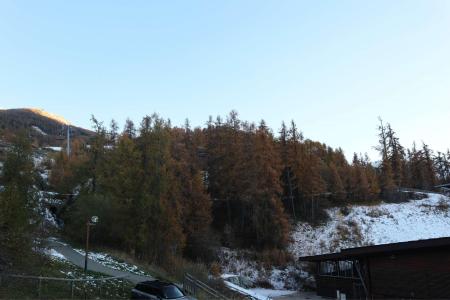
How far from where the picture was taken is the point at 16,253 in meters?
19.4

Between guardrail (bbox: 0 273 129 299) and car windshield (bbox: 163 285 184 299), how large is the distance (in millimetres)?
3087

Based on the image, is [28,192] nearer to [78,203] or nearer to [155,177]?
[78,203]

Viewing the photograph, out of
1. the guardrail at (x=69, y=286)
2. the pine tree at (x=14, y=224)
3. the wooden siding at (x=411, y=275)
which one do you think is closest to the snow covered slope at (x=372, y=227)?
the wooden siding at (x=411, y=275)

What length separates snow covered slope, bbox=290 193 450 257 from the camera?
56781 mm

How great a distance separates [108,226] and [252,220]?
68.6 feet

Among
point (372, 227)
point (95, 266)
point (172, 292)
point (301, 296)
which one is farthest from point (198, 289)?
point (372, 227)

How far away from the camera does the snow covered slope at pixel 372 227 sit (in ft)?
186

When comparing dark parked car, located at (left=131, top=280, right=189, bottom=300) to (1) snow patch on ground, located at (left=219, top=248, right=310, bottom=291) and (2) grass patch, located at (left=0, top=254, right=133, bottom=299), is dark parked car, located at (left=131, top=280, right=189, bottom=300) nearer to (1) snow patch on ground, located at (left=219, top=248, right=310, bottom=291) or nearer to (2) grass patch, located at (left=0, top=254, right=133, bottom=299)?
(2) grass patch, located at (left=0, top=254, right=133, bottom=299)

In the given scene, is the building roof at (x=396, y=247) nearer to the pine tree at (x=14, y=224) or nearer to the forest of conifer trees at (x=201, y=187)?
the forest of conifer trees at (x=201, y=187)

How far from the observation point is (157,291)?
20172 mm

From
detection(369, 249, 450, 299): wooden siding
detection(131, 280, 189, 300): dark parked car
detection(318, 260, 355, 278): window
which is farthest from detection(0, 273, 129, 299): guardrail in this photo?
detection(318, 260, 355, 278): window

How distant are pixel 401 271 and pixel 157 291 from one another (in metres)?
16.8

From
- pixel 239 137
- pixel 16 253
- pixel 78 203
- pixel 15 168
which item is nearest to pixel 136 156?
pixel 78 203

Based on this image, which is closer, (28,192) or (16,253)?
(16,253)
